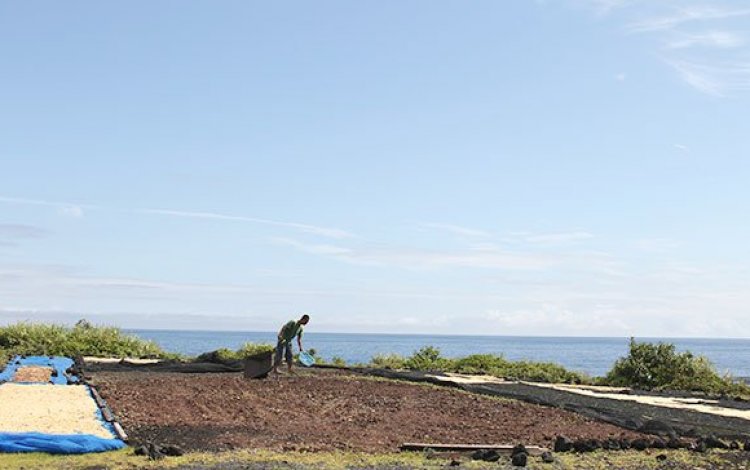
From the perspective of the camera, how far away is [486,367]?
31.2 meters

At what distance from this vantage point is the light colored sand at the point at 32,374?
68.7 feet

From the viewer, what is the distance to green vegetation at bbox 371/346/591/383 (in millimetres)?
28625

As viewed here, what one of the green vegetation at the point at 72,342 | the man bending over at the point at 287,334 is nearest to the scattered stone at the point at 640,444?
the man bending over at the point at 287,334

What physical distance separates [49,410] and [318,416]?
14.7 feet

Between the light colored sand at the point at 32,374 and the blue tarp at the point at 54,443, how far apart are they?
10056 mm

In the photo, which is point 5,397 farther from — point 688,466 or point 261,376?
point 688,466

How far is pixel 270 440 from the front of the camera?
1268 centimetres

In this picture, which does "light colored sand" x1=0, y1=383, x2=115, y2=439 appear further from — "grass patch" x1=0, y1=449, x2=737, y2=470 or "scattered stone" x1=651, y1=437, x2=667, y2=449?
"scattered stone" x1=651, y1=437, x2=667, y2=449

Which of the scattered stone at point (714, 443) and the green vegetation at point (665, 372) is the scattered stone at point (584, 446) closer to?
the scattered stone at point (714, 443)

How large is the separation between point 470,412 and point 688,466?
596 cm

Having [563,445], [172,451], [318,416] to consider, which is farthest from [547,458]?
[318,416]

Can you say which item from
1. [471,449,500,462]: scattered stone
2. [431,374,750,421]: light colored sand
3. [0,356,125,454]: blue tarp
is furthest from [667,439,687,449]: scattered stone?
[0,356,125,454]: blue tarp

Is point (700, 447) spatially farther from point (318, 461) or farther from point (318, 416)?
point (318, 416)

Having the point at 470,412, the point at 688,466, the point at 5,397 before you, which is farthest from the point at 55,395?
the point at 688,466
